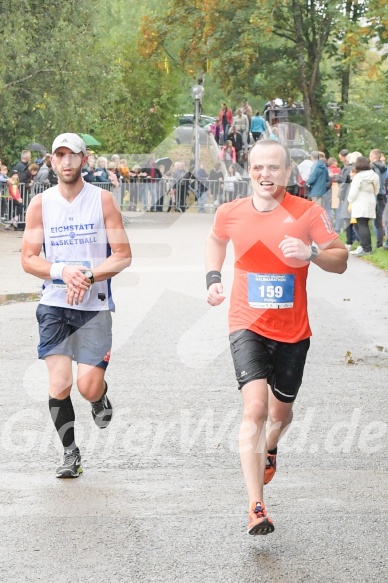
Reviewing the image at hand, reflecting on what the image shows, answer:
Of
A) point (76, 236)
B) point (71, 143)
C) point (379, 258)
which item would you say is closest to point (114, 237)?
point (76, 236)

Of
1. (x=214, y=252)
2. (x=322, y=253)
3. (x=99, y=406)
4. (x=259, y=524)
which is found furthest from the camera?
(x=99, y=406)

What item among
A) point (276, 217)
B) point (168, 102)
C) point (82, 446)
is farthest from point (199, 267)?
point (168, 102)

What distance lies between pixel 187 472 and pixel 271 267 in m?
1.53

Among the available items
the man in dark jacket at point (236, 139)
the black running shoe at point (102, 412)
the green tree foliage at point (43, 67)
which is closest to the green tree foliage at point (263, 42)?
the man in dark jacket at point (236, 139)

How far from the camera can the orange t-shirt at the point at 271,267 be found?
19.6 ft

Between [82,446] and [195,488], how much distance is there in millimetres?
1349

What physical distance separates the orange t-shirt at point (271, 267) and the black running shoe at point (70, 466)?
1298mm

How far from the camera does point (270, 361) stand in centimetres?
608

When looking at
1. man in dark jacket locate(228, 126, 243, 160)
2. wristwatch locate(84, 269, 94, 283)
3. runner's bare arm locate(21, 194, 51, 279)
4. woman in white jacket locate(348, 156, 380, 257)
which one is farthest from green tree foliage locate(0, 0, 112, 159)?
wristwatch locate(84, 269, 94, 283)

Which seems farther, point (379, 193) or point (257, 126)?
point (257, 126)

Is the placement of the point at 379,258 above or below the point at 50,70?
below

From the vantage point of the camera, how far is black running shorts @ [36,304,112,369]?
274 inches

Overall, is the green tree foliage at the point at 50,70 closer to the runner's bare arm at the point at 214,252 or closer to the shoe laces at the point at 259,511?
the runner's bare arm at the point at 214,252

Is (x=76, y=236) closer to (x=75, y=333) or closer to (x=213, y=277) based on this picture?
(x=75, y=333)
